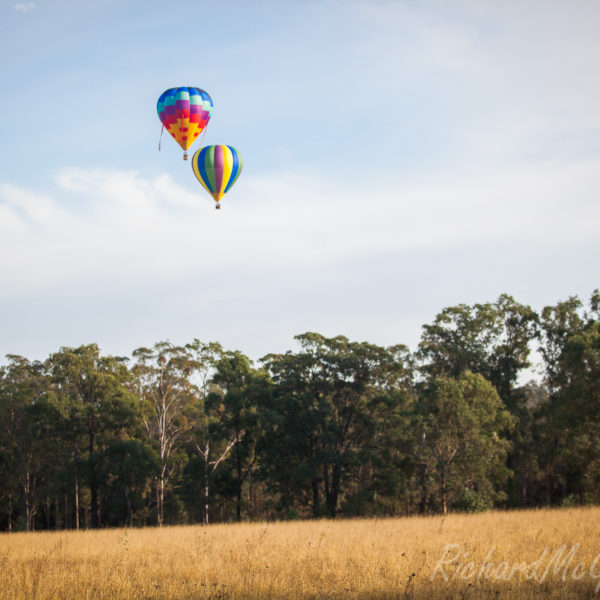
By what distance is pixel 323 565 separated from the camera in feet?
40.9

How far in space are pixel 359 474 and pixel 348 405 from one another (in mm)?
6040

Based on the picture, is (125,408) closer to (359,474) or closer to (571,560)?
(359,474)

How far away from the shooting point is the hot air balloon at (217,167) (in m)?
27.6

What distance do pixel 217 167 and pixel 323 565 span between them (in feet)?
62.5

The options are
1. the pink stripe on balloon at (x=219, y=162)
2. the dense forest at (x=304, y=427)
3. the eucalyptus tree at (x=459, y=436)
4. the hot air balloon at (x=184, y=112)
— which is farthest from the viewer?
the dense forest at (x=304, y=427)

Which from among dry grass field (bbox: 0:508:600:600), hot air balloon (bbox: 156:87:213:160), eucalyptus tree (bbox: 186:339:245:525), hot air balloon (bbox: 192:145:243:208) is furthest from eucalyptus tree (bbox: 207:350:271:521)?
dry grass field (bbox: 0:508:600:600)

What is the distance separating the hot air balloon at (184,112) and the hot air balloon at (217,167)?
2.49 ft

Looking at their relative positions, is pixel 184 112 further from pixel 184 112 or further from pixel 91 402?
pixel 91 402

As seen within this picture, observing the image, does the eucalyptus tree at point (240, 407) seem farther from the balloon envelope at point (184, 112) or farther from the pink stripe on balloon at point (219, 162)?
the balloon envelope at point (184, 112)

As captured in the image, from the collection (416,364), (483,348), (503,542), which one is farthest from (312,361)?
(503,542)

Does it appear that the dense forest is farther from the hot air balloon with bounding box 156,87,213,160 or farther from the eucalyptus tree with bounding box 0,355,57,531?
the hot air balloon with bounding box 156,87,213,160

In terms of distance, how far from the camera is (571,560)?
12.4 metres

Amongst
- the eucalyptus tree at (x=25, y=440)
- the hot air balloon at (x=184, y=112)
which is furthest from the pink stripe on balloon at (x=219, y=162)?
the eucalyptus tree at (x=25, y=440)

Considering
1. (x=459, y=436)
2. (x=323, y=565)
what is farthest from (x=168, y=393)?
(x=323, y=565)
